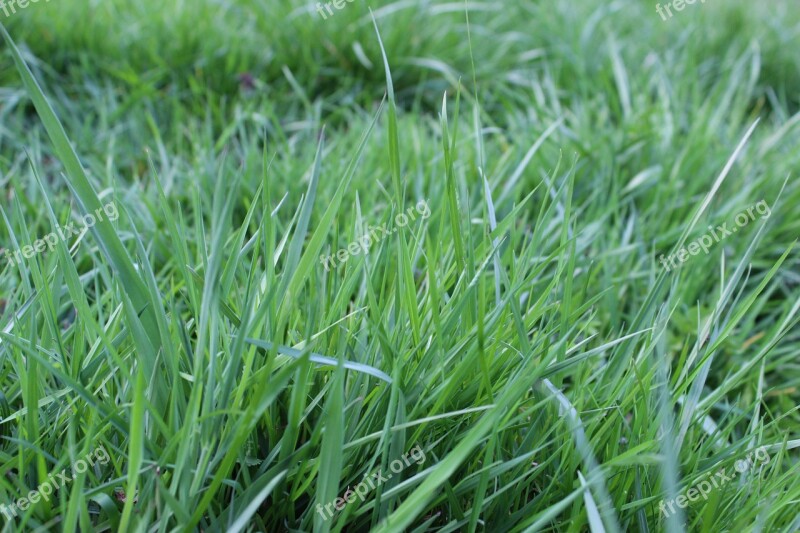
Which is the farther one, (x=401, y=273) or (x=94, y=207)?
(x=401, y=273)

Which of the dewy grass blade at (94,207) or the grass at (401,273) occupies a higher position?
the dewy grass blade at (94,207)

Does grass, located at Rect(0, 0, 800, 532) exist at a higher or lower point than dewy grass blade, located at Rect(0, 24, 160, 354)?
lower

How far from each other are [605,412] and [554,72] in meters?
1.84

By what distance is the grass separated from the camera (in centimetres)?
89

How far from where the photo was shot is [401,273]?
3.45 feet

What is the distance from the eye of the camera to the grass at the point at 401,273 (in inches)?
34.9

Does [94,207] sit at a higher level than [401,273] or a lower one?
higher

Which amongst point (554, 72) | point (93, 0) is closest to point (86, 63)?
point (93, 0)

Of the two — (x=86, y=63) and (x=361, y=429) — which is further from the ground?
(x=86, y=63)

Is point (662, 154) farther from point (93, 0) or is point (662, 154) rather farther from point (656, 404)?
point (93, 0)

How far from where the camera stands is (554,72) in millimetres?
2629

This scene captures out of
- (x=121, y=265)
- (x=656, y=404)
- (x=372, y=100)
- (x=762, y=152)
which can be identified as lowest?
(x=762, y=152)

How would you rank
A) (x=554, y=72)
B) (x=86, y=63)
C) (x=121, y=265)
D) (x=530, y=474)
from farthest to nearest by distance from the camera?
(x=554, y=72)
(x=86, y=63)
(x=530, y=474)
(x=121, y=265)

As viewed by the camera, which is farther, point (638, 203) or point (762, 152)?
point (762, 152)
